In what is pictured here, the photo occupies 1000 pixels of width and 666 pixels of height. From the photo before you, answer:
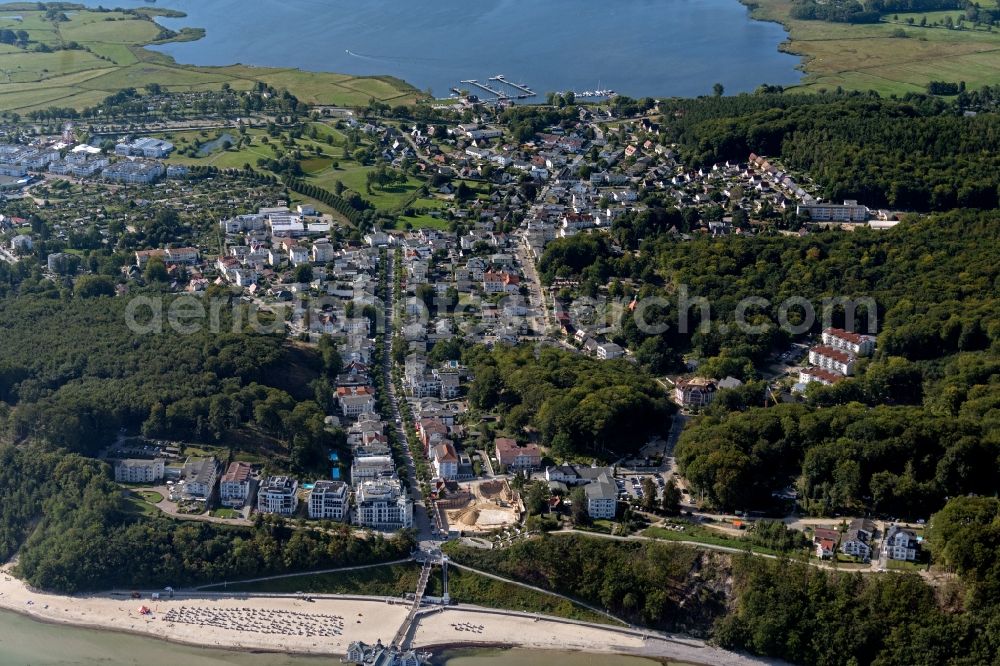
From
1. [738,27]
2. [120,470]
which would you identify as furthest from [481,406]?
[738,27]

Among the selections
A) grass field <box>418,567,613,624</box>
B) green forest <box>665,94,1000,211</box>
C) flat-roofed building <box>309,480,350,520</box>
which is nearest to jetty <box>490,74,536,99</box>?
green forest <box>665,94,1000,211</box>

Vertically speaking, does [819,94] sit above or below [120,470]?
above

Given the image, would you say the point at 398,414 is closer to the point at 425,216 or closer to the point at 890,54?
the point at 425,216

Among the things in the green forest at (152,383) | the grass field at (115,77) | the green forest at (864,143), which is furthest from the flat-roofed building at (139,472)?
the grass field at (115,77)

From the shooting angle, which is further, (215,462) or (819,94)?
(819,94)

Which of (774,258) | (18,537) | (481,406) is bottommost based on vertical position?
(18,537)

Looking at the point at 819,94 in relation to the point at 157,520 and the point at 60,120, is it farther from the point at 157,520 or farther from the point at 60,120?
the point at 157,520

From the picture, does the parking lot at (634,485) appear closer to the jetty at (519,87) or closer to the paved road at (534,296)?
the paved road at (534,296)
